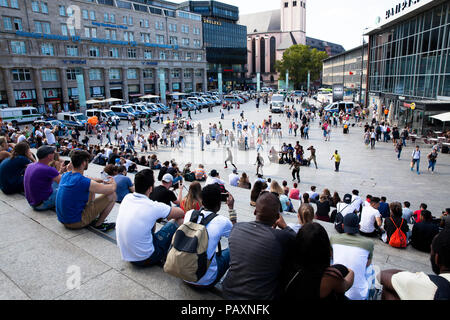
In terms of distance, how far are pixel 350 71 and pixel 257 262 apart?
242ft

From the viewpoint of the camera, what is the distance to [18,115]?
121ft

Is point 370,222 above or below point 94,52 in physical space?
below

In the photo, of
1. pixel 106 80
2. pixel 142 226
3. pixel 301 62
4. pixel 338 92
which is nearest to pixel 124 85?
pixel 106 80

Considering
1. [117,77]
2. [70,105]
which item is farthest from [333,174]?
[117,77]

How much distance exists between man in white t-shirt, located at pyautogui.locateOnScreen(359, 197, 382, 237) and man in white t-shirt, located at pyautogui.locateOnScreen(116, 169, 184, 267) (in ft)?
19.6

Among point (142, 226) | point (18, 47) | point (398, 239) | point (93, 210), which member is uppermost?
point (18, 47)

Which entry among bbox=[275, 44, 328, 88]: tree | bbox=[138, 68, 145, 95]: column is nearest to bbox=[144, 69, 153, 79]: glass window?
bbox=[138, 68, 145, 95]: column

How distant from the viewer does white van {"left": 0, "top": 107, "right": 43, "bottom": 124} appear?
1405 inches

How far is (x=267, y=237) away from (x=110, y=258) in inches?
102

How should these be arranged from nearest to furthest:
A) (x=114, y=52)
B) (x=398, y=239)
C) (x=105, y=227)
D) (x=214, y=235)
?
(x=214, y=235), (x=105, y=227), (x=398, y=239), (x=114, y=52)

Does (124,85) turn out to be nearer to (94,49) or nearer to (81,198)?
(94,49)

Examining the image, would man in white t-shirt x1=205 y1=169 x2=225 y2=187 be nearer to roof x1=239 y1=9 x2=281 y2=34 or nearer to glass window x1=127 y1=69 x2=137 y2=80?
glass window x1=127 y1=69 x2=137 y2=80

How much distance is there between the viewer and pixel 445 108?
23578 mm

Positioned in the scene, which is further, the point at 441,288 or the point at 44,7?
the point at 44,7
